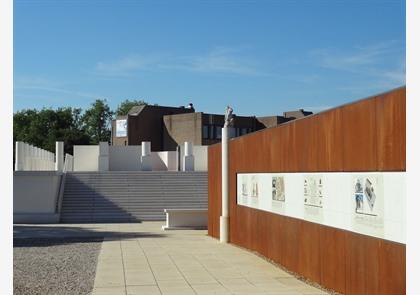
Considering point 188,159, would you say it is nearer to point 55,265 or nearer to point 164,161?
point 164,161

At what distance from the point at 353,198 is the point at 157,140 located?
7287 centimetres

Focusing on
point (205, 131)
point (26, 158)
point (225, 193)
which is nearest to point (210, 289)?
point (225, 193)

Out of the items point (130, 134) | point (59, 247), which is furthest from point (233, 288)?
point (130, 134)

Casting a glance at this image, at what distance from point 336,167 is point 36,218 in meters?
24.0

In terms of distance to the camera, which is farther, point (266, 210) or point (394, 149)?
point (266, 210)

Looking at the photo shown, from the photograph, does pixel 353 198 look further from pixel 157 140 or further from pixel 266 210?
pixel 157 140

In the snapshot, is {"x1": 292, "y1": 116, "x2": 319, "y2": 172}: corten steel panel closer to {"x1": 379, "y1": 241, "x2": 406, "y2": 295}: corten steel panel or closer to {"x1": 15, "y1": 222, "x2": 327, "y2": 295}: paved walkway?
{"x1": 15, "y1": 222, "x2": 327, "y2": 295}: paved walkway

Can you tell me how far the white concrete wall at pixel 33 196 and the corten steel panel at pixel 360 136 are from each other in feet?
78.7

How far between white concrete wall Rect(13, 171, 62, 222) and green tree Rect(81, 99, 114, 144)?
254 feet

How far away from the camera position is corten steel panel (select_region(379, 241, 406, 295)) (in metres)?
7.96

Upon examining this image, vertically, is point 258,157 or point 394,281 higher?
point 258,157

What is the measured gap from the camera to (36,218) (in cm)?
3141

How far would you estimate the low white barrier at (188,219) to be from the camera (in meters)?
26.4

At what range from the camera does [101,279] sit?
1199 centimetres
